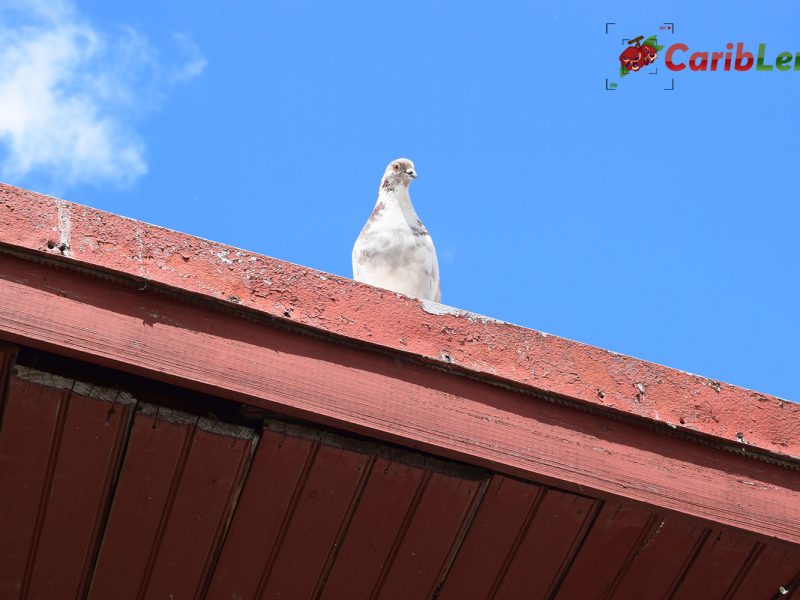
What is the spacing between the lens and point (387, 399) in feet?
5.91

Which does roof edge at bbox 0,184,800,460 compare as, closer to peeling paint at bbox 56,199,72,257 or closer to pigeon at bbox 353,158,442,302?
peeling paint at bbox 56,199,72,257

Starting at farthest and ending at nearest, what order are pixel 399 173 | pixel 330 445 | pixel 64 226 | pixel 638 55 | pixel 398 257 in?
pixel 638 55
pixel 399 173
pixel 398 257
pixel 330 445
pixel 64 226

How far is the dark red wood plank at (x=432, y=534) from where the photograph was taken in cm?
192

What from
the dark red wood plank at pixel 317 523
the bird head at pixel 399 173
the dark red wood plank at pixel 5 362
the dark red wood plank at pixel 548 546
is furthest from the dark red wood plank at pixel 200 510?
the bird head at pixel 399 173

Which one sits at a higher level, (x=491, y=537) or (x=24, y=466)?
(x=491, y=537)

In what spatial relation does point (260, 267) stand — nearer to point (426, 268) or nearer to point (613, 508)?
point (613, 508)

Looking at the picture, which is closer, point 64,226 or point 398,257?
point 64,226

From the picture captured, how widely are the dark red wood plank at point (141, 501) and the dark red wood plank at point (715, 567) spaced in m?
0.94

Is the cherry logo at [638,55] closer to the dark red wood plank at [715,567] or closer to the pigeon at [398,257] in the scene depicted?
the pigeon at [398,257]

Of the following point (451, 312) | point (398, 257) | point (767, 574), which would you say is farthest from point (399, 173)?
point (767, 574)

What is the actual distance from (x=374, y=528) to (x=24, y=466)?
0.63 meters

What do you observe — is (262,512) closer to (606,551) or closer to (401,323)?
(401,323)

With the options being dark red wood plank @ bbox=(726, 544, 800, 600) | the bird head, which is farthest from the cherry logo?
dark red wood plank @ bbox=(726, 544, 800, 600)

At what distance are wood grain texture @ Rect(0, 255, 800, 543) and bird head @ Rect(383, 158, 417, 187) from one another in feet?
8.57
